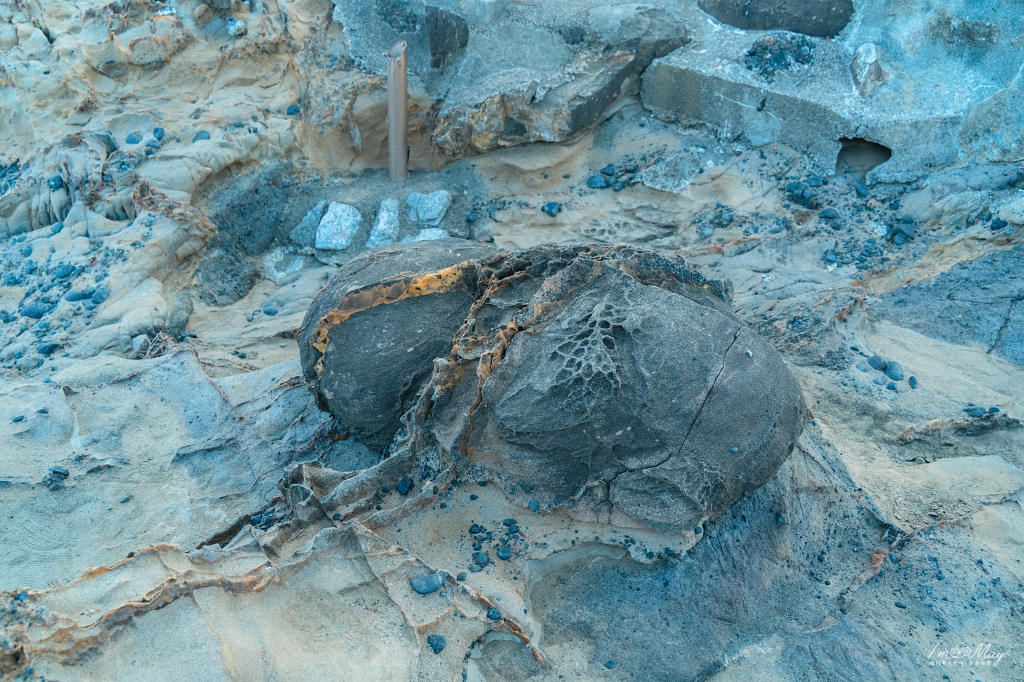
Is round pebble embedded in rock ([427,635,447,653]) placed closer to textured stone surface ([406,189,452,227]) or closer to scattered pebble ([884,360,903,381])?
scattered pebble ([884,360,903,381])

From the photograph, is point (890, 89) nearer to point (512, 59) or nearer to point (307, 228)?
Answer: point (512, 59)

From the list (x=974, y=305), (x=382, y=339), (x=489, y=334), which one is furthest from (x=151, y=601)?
(x=974, y=305)

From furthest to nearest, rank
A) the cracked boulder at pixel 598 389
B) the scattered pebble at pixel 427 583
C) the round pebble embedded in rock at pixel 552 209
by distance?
the round pebble embedded in rock at pixel 552 209, the cracked boulder at pixel 598 389, the scattered pebble at pixel 427 583

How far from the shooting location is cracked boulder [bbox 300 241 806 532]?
266cm

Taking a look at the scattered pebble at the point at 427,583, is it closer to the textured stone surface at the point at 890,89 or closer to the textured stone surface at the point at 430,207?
the textured stone surface at the point at 430,207

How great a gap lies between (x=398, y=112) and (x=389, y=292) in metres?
2.91

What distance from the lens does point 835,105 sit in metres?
5.25

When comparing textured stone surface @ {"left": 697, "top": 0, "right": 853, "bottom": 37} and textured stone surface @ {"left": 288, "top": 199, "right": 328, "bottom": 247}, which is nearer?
textured stone surface @ {"left": 697, "top": 0, "right": 853, "bottom": 37}

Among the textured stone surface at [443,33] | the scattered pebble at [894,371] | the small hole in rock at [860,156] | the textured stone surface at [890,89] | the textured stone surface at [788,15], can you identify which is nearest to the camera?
the scattered pebble at [894,371]

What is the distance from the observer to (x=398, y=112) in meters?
5.77

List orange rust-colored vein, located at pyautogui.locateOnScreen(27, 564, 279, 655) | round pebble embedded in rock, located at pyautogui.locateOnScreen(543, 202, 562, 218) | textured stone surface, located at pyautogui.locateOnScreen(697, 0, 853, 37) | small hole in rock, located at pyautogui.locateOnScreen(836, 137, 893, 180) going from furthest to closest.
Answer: round pebble embedded in rock, located at pyautogui.locateOnScreen(543, 202, 562, 218) → textured stone surface, located at pyautogui.locateOnScreen(697, 0, 853, 37) → small hole in rock, located at pyautogui.locateOnScreen(836, 137, 893, 180) → orange rust-colored vein, located at pyautogui.locateOnScreen(27, 564, 279, 655)

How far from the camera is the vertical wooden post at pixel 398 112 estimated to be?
5.61 m

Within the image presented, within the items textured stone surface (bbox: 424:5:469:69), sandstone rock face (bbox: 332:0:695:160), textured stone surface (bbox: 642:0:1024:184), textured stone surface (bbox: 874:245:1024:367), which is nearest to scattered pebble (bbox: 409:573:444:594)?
textured stone surface (bbox: 874:245:1024:367)

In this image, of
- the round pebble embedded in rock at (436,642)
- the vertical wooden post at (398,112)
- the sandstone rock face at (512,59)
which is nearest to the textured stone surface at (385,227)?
the vertical wooden post at (398,112)
